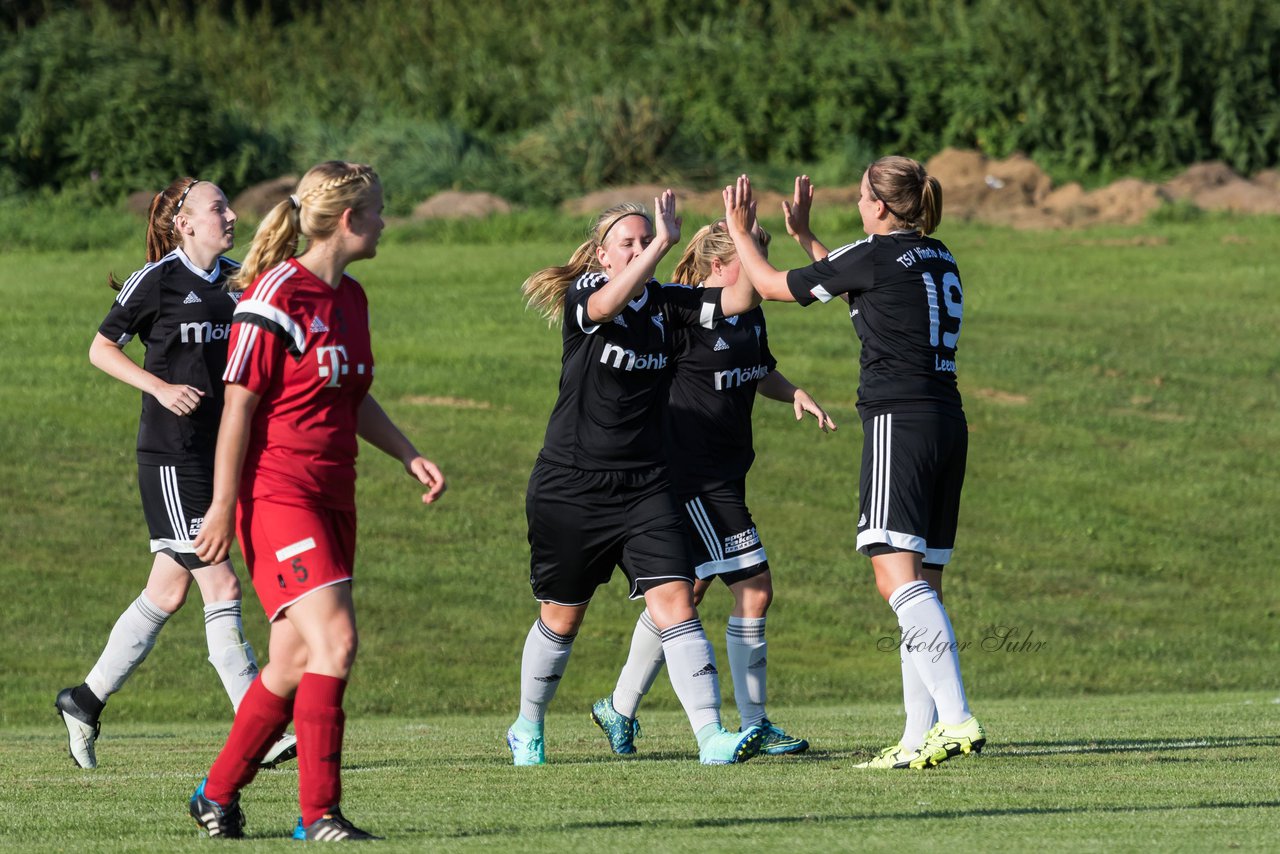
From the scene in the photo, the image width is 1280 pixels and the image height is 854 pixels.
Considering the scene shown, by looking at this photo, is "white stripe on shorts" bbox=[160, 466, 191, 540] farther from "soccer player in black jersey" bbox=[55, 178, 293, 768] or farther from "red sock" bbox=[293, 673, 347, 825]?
"red sock" bbox=[293, 673, 347, 825]

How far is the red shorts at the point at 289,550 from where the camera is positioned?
17.5ft

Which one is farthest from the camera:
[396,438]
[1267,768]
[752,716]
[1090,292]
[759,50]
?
[759,50]

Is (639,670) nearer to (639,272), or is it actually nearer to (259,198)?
(639,272)

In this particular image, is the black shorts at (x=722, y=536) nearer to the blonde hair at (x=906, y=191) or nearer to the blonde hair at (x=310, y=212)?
the blonde hair at (x=906, y=191)

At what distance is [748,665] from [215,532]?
335cm

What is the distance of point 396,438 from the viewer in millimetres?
5887

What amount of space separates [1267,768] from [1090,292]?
19.7 m

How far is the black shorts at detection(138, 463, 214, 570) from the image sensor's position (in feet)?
26.0

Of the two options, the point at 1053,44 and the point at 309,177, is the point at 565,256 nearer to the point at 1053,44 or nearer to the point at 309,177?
the point at 1053,44

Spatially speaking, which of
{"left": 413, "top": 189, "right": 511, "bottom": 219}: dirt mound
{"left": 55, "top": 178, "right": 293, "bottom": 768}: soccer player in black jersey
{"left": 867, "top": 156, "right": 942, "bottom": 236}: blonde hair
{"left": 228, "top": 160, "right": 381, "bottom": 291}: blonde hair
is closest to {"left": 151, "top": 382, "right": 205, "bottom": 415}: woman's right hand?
{"left": 55, "top": 178, "right": 293, "bottom": 768}: soccer player in black jersey

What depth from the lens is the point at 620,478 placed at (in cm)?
733

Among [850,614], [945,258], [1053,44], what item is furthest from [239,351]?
[1053,44]

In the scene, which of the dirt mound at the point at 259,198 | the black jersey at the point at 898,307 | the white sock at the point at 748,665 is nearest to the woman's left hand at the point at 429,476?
the black jersey at the point at 898,307

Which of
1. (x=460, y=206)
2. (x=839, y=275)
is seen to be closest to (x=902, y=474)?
(x=839, y=275)
